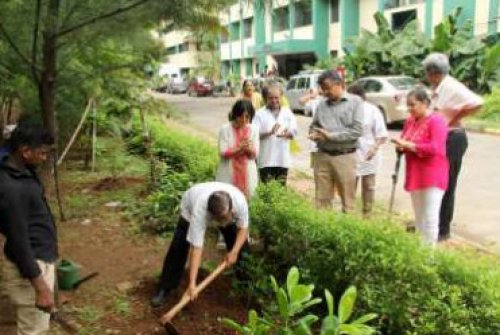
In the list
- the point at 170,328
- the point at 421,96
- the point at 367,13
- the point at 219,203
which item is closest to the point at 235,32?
the point at 367,13

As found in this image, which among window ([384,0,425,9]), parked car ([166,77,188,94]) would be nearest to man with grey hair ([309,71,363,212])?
window ([384,0,425,9])

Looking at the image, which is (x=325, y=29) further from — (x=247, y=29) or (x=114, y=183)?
(x=114, y=183)

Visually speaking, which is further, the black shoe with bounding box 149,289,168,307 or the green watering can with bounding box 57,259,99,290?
the green watering can with bounding box 57,259,99,290

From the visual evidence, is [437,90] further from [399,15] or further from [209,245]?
[399,15]

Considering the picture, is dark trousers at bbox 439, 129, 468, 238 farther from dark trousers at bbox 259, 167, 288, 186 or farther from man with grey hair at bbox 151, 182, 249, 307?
man with grey hair at bbox 151, 182, 249, 307

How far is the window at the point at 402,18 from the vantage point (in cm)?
2770

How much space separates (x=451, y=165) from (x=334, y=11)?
29.6 metres

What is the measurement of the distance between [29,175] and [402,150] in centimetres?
298

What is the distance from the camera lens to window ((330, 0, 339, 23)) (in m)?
33.5

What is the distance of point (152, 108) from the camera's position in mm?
8273

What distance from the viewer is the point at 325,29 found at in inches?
1359

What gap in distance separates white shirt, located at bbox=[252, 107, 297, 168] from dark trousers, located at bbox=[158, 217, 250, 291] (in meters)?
1.88

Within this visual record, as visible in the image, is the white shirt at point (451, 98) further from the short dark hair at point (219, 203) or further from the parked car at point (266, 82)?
Result: the short dark hair at point (219, 203)

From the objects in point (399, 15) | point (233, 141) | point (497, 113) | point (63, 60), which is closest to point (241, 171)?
point (233, 141)
